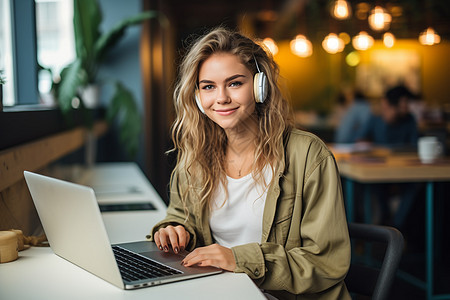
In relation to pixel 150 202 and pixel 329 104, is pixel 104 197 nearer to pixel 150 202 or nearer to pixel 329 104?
pixel 150 202

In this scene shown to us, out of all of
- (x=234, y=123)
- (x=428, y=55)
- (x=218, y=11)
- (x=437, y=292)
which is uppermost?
(x=218, y=11)

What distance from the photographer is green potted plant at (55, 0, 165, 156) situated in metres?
3.71

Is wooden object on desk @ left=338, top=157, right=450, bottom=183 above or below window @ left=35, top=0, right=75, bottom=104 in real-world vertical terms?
below

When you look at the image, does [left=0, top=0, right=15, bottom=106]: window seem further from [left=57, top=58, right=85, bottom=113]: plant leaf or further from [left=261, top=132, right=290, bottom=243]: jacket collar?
[left=261, top=132, right=290, bottom=243]: jacket collar

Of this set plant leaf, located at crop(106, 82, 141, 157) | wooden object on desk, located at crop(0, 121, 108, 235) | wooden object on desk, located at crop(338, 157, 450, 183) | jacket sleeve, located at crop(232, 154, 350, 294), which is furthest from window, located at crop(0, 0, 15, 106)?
wooden object on desk, located at crop(338, 157, 450, 183)

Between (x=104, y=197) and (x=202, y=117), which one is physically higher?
(x=202, y=117)

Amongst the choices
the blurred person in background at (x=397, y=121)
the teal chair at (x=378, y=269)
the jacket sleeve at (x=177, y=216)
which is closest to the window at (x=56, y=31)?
Answer: the blurred person in background at (x=397, y=121)

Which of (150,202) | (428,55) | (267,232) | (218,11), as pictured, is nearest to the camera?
(267,232)

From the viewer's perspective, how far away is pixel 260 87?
169 centimetres

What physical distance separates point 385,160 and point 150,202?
197 cm

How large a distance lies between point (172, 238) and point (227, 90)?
0.49m

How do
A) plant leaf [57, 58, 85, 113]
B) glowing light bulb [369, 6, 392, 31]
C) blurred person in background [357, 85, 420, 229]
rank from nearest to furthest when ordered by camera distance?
plant leaf [57, 58, 85, 113] → blurred person in background [357, 85, 420, 229] → glowing light bulb [369, 6, 392, 31]

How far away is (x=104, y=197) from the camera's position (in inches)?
117

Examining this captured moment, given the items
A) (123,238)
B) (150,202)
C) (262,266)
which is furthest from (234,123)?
(150,202)
